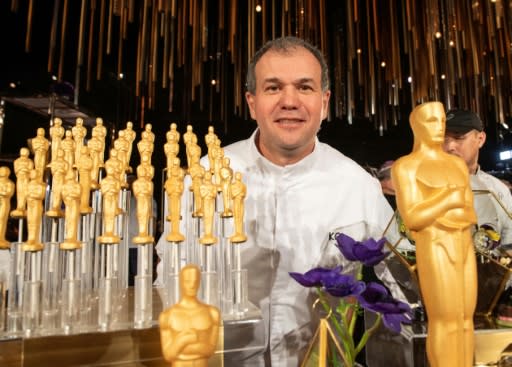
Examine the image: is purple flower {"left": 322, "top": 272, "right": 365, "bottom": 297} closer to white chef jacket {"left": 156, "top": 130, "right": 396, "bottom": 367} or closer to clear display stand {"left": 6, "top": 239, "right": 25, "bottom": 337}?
white chef jacket {"left": 156, "top": 130, "right": 396, "bottom": 367}

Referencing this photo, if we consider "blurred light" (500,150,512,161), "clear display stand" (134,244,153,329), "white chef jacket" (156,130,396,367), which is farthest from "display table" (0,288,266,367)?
"blurred light" (500,150,512,161)

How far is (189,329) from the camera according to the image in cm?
57

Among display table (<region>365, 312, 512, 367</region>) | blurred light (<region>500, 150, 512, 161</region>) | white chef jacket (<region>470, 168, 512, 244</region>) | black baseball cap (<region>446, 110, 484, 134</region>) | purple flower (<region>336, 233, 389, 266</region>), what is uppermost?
blurred light (<region>500, 150, 512, 161</region>)

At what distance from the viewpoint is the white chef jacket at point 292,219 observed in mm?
1171

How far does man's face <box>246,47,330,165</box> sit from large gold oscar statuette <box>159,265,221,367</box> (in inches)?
24.7

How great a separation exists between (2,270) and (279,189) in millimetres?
773

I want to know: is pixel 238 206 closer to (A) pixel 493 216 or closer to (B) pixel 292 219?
(B) pixel 292 219

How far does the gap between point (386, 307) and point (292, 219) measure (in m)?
0.60

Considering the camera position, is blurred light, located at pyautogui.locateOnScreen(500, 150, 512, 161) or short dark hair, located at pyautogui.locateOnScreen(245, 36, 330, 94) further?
blurred light, located at pyautogui.locateOnScreen(500, 150, 512, 161)

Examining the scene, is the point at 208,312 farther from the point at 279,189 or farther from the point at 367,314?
the point at 279,189

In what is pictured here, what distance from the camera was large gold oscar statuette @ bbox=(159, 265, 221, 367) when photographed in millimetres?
576

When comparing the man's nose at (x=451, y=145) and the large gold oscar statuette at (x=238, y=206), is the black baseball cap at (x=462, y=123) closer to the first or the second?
the man's nose at (x=451, y=145)

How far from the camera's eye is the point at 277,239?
1.24 metres

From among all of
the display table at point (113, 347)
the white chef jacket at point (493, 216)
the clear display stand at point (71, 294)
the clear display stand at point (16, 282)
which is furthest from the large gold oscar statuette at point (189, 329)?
the white chef jacket at point (493, 216)
